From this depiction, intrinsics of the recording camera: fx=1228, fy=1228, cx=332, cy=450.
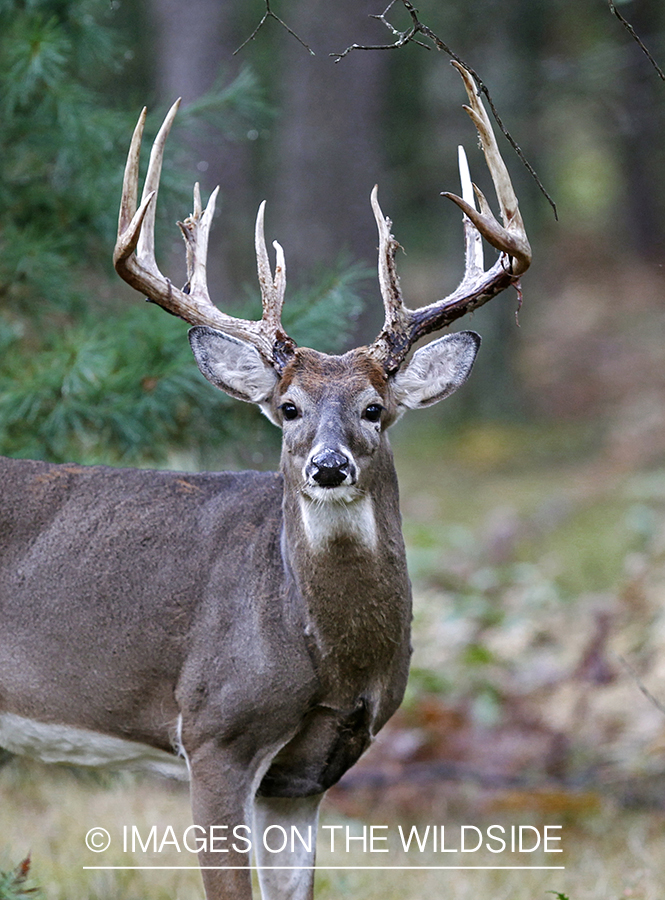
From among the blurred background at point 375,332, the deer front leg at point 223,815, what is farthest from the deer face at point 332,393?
the blurred background at point 375,332

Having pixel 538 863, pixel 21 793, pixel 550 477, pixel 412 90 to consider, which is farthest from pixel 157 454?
pixel 412 90

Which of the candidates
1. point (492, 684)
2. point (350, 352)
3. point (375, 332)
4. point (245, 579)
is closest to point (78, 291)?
point (350, 352)

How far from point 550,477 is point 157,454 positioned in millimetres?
7600

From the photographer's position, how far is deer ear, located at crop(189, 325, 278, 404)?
4.19 metres

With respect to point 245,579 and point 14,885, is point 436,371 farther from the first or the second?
point 14,885

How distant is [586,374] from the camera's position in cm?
1800

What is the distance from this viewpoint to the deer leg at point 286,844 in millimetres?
4324

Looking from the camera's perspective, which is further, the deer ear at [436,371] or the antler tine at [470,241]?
the antler tine at [470,241]

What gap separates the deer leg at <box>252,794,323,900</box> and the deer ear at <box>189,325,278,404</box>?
1.45 m

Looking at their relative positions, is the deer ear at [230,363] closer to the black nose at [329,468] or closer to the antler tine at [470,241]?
the black nose at [329,468]

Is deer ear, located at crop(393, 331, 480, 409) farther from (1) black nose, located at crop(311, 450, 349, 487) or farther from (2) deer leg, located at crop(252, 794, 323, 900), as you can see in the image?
(2) deer leg, located at crop(252, 794, 323, 900)

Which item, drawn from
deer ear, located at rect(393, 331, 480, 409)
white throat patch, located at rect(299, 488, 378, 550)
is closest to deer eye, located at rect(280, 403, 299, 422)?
white throat patch, located at rect(299, 488, 378, 550)

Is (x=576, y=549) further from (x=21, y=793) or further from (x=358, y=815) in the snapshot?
(x=21, y=793)

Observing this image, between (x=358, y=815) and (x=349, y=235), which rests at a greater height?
(x=349, y=235)
